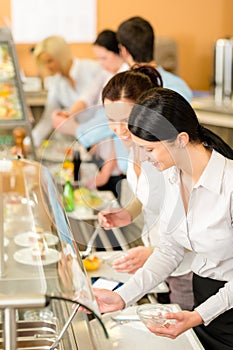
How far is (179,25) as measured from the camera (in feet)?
27.2

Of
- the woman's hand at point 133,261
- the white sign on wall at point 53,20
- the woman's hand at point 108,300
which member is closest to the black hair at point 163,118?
the woman's hand at point 108,300

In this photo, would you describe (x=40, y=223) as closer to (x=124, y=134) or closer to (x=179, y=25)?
(x=124, y=134)

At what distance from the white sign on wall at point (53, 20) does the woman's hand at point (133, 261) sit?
5672mm

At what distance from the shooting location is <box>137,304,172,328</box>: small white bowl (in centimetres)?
213

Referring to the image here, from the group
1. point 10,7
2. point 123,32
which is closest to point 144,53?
point 123,32

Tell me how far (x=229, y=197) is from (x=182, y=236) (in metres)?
0.24

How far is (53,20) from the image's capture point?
317 inches

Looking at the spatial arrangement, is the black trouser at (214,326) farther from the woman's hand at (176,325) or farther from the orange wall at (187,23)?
the orange wall at (187,23)

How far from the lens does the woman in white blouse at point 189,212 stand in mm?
2119

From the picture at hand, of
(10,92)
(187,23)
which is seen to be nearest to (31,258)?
(10,92)

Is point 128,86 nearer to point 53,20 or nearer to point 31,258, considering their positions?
point 31,258

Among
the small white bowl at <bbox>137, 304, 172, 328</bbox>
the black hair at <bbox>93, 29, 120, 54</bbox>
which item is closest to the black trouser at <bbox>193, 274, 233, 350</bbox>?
the small white bowl at <bbox>137, 304, 172, 328</bbox>

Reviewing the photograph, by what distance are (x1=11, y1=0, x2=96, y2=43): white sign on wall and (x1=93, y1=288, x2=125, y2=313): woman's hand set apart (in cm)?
608

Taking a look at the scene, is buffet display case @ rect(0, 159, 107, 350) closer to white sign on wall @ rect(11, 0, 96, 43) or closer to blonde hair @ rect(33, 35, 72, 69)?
blonde hair @ rect(33, 35, 72, 69)
